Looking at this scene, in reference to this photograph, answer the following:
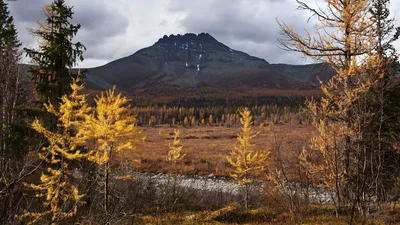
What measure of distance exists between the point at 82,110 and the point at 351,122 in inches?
360

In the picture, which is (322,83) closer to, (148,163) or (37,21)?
(37,21)

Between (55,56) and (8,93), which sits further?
(55,56)

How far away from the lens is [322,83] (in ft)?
25.4

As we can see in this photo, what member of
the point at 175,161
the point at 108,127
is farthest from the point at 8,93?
the point at 175,161

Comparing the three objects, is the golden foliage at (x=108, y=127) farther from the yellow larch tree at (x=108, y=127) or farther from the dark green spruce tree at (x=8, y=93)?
the dark green spruce tree at (x=8, y=93)

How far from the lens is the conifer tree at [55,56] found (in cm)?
1159

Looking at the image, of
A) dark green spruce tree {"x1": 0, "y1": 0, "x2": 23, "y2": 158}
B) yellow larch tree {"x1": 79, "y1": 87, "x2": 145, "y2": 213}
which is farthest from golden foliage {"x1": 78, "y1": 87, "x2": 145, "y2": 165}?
dark green spruce tree {"x1": 0, "y1": 0, "x2": 23, "y2": 158}

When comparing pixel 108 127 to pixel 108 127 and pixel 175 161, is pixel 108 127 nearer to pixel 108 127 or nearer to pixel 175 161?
pixel 108 127

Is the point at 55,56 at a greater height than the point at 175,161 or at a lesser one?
greater

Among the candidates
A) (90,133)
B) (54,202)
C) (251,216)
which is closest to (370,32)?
(251,216)

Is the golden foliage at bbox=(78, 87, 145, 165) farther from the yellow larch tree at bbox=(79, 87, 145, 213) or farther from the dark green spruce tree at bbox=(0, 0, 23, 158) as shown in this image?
the dark green spruce tree at bbox=(0, 0, 23, 158)

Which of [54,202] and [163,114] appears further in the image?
[163,114]

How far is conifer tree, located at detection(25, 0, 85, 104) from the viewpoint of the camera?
38.0ft

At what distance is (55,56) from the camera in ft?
38.4
